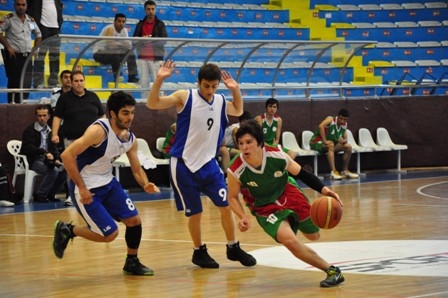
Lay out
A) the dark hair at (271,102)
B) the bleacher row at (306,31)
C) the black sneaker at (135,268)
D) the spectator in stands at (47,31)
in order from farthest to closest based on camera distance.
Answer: the bleacher row at (306,31), the dark hair at (271,102), the spectator in stands at (47,31), the black sneaker at (135,268)

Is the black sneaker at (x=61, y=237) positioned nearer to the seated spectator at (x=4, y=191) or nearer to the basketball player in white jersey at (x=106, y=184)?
the basketball player in white jersey at (x=106, y=184)

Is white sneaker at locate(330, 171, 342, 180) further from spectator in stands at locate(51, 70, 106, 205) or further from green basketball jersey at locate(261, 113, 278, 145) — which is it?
spectator in stands at locate(51, 70, 106, 205)

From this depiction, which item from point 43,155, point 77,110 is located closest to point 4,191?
point 43,155

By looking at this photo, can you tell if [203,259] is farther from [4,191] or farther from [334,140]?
[334,140]

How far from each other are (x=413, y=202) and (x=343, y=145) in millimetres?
5752

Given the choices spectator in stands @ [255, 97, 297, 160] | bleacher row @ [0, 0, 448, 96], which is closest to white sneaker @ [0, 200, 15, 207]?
bleacher row @ [0, 0, 448, 96]

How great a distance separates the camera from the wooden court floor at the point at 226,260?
8.19m

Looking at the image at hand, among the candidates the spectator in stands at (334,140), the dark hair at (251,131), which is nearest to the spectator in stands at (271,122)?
the spectator in stands at (334,140)

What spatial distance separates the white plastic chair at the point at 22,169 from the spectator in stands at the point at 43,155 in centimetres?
14

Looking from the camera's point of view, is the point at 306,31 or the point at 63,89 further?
the point at 306,31

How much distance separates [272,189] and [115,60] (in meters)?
10.3

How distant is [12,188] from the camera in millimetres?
16875

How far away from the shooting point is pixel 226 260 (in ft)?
32.8

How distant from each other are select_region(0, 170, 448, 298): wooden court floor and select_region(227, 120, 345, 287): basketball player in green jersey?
0.41 metres
